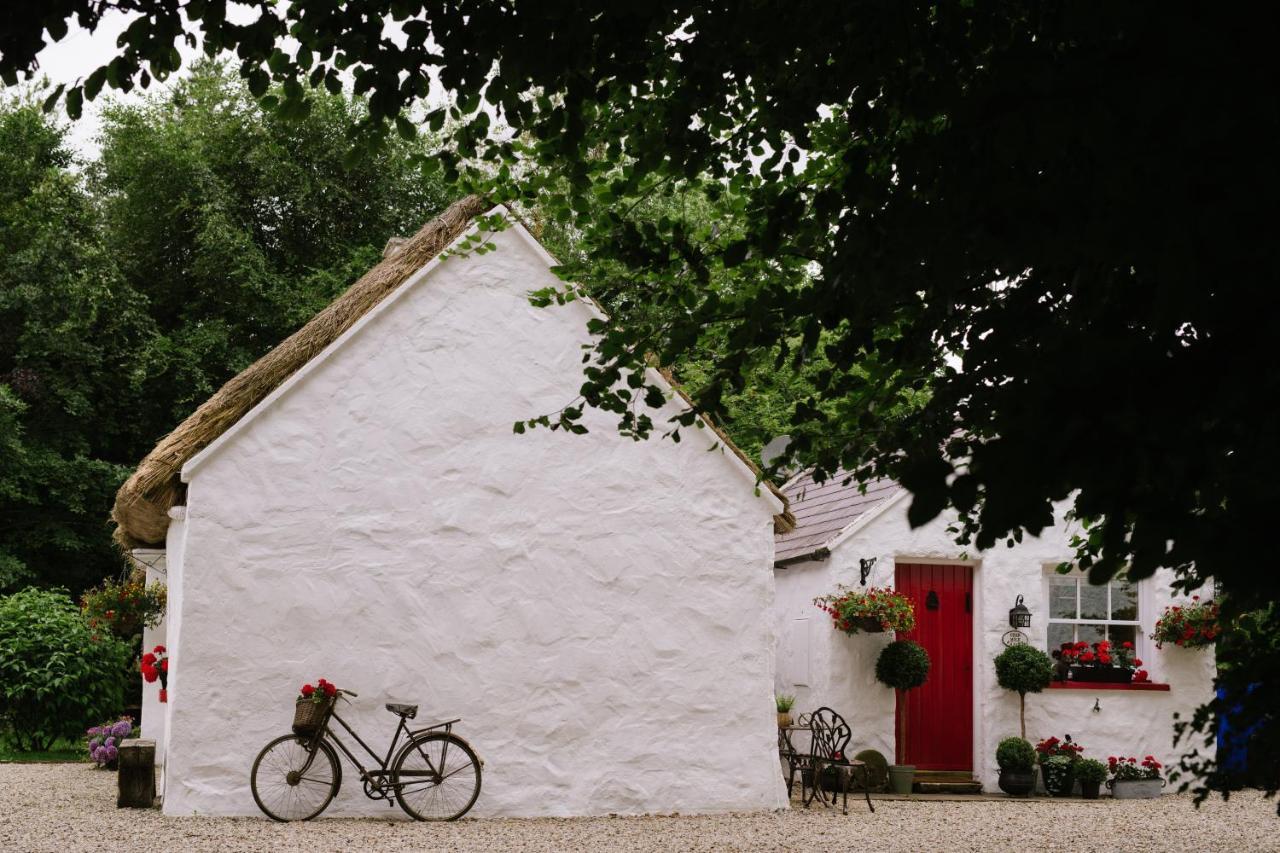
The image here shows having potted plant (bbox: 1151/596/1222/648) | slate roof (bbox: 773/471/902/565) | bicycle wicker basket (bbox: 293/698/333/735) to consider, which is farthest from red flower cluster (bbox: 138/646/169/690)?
potted plant (bbox: 1151/596/1222/648)

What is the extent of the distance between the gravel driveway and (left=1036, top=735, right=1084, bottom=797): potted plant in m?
1.31

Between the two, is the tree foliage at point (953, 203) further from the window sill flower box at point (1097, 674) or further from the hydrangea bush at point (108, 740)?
the hydrangea bush at point (108, 740)

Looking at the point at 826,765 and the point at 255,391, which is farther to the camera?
the point at 826,765

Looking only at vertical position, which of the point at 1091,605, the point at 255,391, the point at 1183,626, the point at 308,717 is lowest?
the point at 308,717

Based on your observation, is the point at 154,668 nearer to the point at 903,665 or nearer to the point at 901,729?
the point at 903,665

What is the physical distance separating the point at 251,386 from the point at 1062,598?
885cm

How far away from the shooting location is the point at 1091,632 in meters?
14.2

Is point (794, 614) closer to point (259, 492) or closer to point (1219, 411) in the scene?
point (259, 492)

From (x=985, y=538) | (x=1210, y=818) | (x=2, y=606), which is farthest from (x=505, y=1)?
(x=2, y=606)

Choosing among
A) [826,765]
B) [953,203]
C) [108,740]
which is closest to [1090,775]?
[826,765]

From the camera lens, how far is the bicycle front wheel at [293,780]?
9.81 meters

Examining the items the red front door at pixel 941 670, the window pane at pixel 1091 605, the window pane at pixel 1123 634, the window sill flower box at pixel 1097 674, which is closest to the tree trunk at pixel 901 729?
the red front door at pixel 941 670

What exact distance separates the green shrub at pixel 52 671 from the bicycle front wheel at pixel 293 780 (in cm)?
703

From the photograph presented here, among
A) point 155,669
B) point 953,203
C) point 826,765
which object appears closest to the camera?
point 953,203
